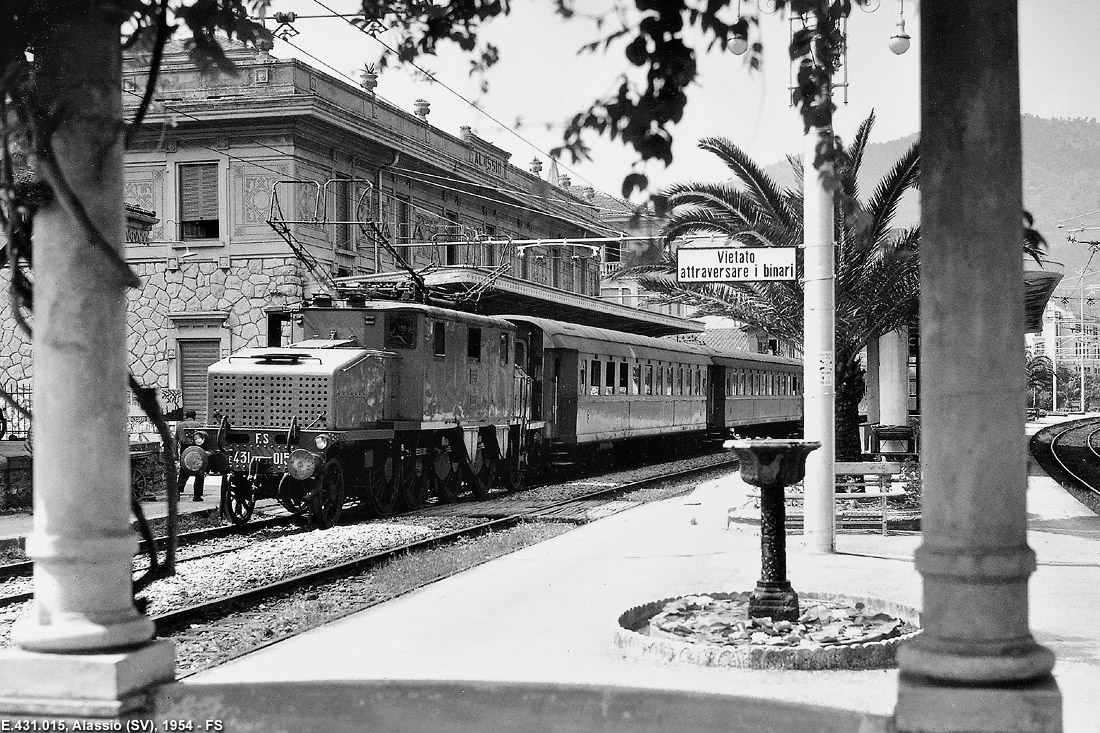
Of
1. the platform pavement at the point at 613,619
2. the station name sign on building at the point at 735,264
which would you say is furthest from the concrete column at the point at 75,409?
the station name sign on building at the point at 735,264

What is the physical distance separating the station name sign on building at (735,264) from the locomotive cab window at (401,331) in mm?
6407

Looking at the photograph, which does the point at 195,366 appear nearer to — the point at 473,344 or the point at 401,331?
the point at 473,344

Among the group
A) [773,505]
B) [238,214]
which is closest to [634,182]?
[773,505]

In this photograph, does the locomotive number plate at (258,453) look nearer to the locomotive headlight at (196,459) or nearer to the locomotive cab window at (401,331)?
the locomotive headlight at (196,459)

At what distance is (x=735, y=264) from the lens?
11508 millimetres

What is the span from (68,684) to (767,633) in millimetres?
5138

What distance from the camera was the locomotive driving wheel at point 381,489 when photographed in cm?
1689

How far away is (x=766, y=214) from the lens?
17078 mm

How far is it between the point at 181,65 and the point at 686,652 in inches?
956

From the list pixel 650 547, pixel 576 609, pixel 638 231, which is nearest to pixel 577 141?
pixel 638 231

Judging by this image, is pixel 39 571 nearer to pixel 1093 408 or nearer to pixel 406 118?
pixel 406 118

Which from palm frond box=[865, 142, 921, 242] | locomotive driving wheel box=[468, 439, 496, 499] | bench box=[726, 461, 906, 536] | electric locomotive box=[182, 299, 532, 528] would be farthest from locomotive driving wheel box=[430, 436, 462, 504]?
palm frond box=[865, 142, 921, 242]

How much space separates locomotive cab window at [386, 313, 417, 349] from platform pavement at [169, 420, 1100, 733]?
13.3 feet

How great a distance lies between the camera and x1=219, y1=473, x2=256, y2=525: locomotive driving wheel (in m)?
15.9
